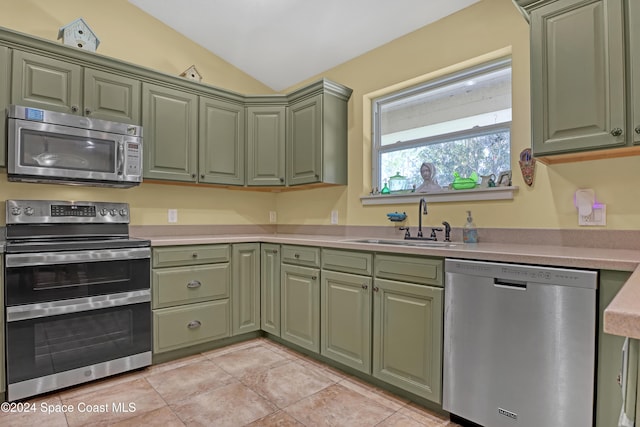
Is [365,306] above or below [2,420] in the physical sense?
above

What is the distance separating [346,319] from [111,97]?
2304 mm

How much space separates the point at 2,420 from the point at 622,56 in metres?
3.48

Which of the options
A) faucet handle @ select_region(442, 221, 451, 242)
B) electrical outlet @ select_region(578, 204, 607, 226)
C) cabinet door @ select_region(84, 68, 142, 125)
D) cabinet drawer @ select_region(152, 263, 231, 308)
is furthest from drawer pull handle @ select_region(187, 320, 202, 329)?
electrical outlet @ select_region(578, 204, 607, 226)

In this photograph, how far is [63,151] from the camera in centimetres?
241

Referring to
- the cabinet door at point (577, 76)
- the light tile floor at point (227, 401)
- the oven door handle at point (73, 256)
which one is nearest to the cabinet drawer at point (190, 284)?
the oven door handle at point (73, 256)

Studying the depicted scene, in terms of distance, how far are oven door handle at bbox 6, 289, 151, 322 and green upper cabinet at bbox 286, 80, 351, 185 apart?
5.18 ft

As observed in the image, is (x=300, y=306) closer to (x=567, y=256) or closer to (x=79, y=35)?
(x=567, y=256)

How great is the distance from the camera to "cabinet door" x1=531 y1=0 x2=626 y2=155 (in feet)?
5.37

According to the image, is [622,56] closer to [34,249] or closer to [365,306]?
[365,306]

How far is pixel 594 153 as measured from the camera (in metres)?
1.81

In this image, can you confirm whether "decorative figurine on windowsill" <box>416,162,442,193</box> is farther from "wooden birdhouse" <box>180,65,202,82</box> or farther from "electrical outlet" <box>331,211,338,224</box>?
"wooden birdhouse" <box>180,65,202,82</box>

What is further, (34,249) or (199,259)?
(199,259)

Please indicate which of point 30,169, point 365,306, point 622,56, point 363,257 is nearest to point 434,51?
point 622,56

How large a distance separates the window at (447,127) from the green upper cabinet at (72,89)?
1.99m
